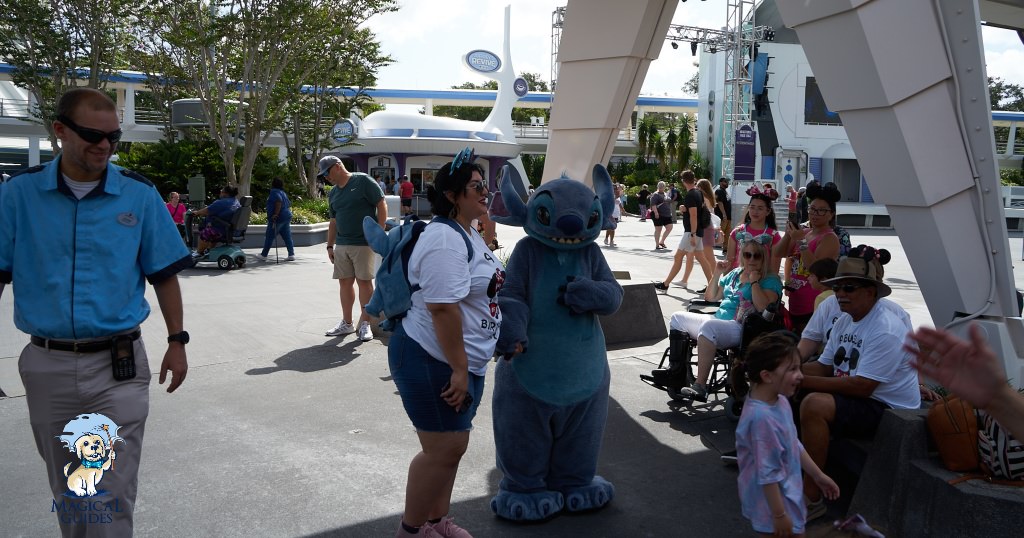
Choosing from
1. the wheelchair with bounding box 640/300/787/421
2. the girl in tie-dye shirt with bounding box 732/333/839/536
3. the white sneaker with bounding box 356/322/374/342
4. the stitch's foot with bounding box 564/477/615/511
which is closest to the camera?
the girl in tie-dye shirt with bounding box 732/333/839/536

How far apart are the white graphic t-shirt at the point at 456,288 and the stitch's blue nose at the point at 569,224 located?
583mm

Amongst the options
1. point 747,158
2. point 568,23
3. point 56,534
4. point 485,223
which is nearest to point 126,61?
point 747,158

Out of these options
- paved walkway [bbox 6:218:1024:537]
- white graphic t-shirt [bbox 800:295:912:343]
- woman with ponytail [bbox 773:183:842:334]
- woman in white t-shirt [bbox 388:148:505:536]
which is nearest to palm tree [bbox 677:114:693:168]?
paved walkway [bbox 6:218:1024:537]

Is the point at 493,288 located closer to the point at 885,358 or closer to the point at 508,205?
the point at 508,205

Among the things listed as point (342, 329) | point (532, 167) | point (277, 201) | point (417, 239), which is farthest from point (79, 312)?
point (532, 167)

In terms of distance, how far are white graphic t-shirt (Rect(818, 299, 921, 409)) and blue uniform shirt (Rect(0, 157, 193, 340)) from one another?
132 inches

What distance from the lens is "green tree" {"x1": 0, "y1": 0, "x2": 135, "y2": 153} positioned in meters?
21.3

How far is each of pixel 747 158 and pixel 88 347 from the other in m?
24.7

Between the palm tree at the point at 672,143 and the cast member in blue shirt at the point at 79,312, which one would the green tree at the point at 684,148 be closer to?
the palm tree at the point at 672,143

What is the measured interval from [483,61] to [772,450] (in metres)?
39.4

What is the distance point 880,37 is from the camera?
14.5 feet

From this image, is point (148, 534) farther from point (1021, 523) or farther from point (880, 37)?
point (880, 37)

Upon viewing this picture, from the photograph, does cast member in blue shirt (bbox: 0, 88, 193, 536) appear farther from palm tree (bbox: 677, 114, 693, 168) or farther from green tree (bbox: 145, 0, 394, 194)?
palm tree (bbox: 677, 114, 693, 168)

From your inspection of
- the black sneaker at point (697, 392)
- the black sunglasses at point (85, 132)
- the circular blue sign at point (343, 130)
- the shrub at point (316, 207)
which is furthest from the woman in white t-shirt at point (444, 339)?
the circular blue sign at point (343, 130)
